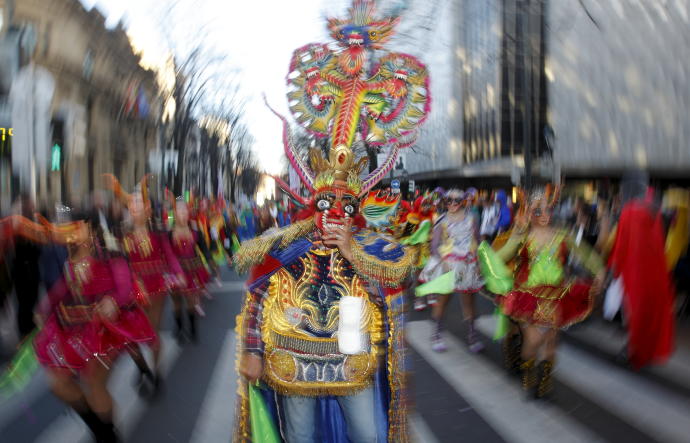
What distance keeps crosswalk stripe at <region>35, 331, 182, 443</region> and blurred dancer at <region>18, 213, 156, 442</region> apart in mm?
554

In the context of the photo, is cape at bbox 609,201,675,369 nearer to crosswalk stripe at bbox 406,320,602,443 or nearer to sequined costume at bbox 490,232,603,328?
sequined costume at bbox 490,232,603,328

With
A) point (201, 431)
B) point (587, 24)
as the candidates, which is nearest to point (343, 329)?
point (201, 431)

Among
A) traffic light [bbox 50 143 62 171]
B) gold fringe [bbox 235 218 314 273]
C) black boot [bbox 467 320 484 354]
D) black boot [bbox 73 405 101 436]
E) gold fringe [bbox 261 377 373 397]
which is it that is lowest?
black boot [bbox 467 320 484 354]

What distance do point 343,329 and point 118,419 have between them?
3.17 meters

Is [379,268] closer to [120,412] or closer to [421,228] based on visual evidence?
[120,412]

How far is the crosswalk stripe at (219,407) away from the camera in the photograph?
15.9 feet

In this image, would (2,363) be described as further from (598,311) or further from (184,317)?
(598,311)

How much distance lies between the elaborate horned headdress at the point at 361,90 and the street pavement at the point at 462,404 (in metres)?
2.48

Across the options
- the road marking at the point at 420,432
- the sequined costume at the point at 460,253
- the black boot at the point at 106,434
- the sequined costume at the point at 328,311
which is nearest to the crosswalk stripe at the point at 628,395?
the sequined costume at the point at 460,253

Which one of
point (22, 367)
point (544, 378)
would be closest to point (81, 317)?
point (22, 367)

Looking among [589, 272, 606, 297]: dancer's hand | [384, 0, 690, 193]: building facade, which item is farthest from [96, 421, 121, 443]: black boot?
[384, 0, 690, 193]: building facade

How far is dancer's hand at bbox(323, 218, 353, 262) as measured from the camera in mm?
2945

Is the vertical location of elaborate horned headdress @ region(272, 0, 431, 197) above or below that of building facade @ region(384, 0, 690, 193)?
below

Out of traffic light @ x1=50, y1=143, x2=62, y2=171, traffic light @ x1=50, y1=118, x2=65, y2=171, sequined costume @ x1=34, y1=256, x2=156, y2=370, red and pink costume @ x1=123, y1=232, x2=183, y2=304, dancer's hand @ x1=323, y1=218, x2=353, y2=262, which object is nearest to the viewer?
dancer's hand @ x1=323, y1=218, x2=353, y2=262
